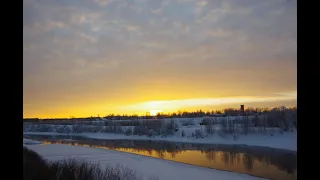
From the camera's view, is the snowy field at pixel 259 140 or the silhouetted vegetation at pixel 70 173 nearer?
the silhouetted vegetation at pixel 70 173

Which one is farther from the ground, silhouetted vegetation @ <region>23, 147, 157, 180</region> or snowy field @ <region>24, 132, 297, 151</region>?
silhouetted vegetation @ <region>23, 147, 157, 180</region>

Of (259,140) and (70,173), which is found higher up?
(70,173)

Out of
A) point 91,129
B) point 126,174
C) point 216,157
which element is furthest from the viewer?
point 91,129

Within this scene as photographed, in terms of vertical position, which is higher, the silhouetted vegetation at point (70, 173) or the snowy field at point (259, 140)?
the silhouetted vegetation at point (70, 173)

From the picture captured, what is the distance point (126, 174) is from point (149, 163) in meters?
3.92

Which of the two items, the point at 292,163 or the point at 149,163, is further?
the point at 292,163

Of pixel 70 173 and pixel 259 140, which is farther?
pixel 259 140

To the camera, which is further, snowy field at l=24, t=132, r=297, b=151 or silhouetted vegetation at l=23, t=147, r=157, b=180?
snowy field at l=24, t=132, r=297, b=151
